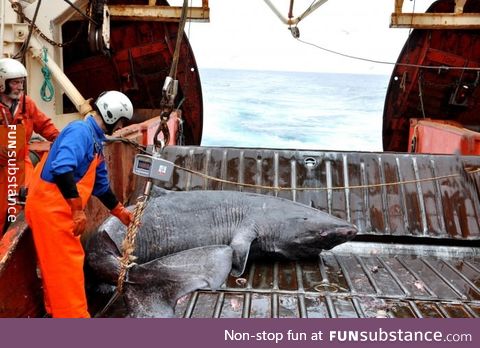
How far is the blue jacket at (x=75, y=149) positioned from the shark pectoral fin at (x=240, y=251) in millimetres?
1439

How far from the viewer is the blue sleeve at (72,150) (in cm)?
308

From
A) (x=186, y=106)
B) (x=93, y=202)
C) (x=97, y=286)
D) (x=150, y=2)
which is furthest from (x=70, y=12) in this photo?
(x=97, y=286)

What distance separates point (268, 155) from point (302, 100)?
39.4 meters

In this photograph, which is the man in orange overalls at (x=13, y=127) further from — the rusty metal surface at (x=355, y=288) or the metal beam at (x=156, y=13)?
the metal beam at (x=156, y=13)

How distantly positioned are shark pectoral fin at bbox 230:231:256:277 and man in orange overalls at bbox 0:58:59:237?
6.70ft

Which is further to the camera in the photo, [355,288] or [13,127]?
[13,127]

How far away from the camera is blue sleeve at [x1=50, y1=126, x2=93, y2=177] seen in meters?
3.08

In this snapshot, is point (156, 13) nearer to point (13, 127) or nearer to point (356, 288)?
point (13, 127)

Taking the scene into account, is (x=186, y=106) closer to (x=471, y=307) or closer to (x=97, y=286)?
(x=97, y=286)

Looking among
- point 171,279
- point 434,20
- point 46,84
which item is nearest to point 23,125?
point 171,279

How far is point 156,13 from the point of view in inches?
388

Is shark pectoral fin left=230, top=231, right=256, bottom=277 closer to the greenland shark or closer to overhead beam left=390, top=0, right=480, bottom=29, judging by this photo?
the greenland shark

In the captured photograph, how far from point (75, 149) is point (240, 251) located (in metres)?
1.70

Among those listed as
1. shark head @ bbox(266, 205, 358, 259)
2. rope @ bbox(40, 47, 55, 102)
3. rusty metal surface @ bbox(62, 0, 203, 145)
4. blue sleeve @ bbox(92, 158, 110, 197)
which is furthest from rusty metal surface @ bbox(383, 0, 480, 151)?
blue sleeve @ bbox(92, 158, 110, 197)
